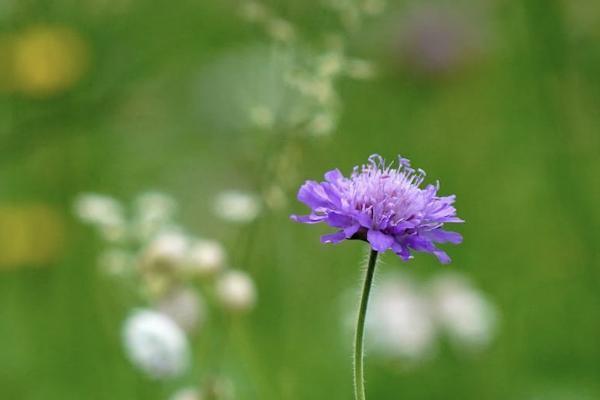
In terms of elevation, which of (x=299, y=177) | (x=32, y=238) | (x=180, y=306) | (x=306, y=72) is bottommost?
(x=180, y=306)

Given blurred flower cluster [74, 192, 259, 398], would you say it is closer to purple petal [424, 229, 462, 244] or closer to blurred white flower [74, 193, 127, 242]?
blurred white flower [74, 193, 127, 242]

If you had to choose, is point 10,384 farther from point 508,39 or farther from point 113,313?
point 508,39

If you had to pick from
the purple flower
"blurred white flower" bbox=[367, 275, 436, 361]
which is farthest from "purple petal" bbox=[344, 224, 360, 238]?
→ "blurred white flower" bbox=[367, 275, 436, 361]

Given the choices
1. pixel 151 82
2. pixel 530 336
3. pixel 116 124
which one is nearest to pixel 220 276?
pixel 530 336

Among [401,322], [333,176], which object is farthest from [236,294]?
[401,322]

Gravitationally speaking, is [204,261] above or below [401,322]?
below

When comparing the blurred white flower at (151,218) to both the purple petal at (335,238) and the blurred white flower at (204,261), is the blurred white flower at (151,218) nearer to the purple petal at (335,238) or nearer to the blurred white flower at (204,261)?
the blurred white flower at (204,261)

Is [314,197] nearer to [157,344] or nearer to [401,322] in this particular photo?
[157,344]
